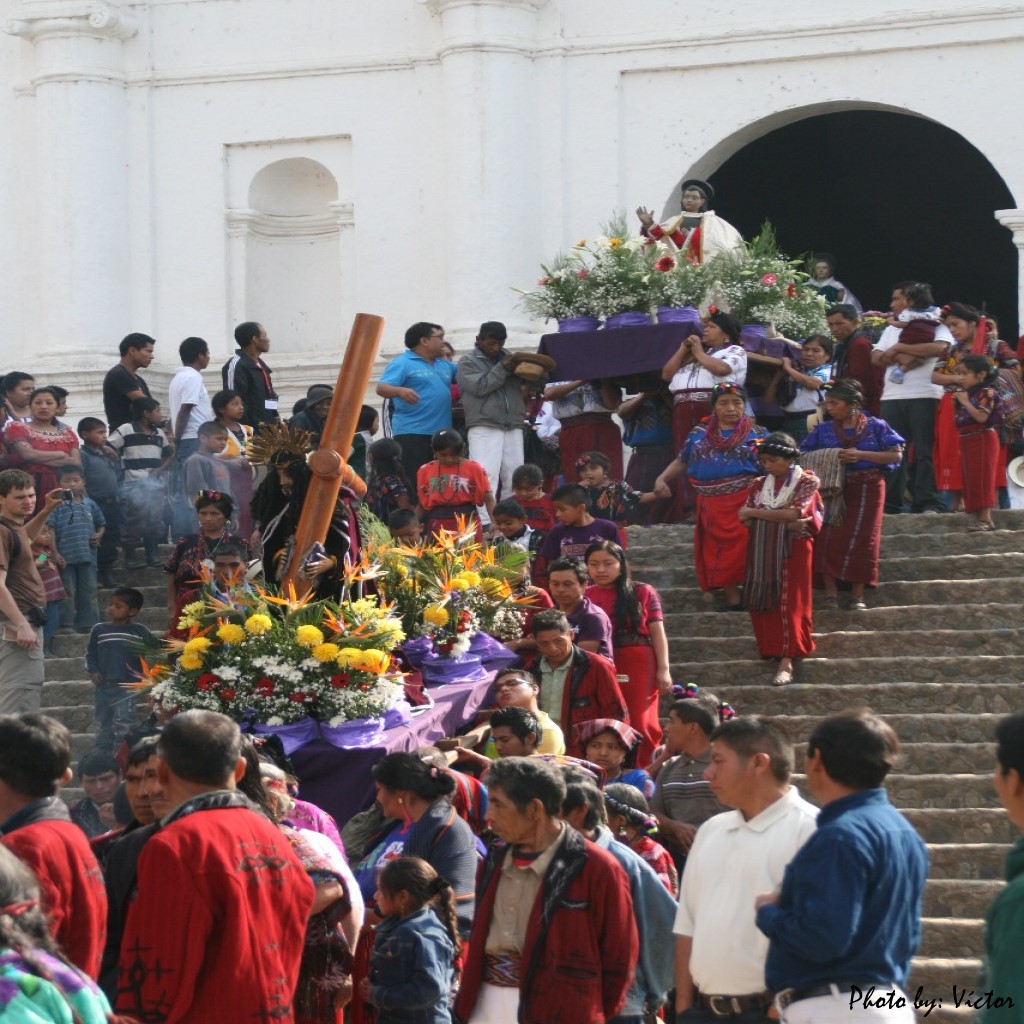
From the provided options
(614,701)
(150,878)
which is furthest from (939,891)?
(150,878)

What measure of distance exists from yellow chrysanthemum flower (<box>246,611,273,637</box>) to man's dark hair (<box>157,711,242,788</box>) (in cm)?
388

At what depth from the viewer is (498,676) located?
9.79 m

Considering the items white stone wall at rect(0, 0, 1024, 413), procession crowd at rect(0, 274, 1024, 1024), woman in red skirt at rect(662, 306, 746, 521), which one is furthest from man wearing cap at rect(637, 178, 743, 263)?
white stone wall at rect(0, 0, 1024, 413)

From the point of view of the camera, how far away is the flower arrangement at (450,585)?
11.2 metres

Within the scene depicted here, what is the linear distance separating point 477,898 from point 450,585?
15.4 feet

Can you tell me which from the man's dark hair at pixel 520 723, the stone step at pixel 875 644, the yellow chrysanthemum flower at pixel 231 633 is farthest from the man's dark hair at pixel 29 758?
the stone step at pixel 875 644

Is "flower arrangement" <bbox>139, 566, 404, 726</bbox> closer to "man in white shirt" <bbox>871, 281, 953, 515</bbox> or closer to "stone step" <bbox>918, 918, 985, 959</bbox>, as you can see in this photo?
"stone step" <bbox>918, 918, 985, 959</bbox>

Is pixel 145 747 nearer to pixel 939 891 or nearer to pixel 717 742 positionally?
pixel 717 742

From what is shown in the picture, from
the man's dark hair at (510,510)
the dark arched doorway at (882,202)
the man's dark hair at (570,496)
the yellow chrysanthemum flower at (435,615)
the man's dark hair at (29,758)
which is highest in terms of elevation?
the dark arched doorway at (882,202)

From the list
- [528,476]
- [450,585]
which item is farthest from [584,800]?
[528,476]

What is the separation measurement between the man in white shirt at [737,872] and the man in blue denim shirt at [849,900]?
0.91ft

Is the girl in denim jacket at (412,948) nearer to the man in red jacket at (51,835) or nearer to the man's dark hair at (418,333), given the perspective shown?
the man in red jacket at (51,835)

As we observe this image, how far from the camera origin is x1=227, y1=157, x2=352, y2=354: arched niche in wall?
20906 mm

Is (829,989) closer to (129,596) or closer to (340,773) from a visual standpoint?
(340,773)
